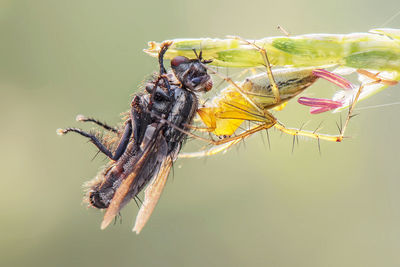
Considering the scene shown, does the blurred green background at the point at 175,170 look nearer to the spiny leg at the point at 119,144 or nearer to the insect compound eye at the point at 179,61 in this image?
the spiny leg at the point at 119,144

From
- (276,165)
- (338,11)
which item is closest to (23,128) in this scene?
(276,165)

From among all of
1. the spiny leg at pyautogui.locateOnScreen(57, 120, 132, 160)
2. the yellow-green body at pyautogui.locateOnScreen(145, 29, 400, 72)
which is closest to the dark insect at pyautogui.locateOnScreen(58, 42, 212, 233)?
the spiny leg at pyautogui.locateOnScreen(57, 120, 132, 160)

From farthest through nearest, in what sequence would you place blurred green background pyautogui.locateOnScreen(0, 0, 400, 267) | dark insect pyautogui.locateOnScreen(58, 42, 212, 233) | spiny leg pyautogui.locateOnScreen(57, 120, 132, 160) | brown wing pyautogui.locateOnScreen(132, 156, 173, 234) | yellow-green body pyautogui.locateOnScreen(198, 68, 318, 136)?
1. blurred green background pyautogui.locateOnScreen(0, 0, 400, 267)
2. brown wing pyautogui.locateOnScreen(132, 156, 173, 234)
3. spiny leg pyautogui.locateOnScreen(57, 120, 132, 160)
4. dark insect pyautogui.locateOnScreen(58, 42, 212, 233)
5. yellow-green body pyautogui.locateOnScreen(198, 68, 318, 136)

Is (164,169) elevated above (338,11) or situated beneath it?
elevated above

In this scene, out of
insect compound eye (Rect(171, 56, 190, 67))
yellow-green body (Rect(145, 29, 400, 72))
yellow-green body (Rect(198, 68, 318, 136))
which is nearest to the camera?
yellow-green body (Rect(145, 29, 400, 72))

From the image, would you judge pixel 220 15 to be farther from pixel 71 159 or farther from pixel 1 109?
pixel 1 109

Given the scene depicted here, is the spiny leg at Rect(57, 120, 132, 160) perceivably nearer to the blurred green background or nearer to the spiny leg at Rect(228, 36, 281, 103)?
the spiny leg at Rect(228, 36, 281, 103)
